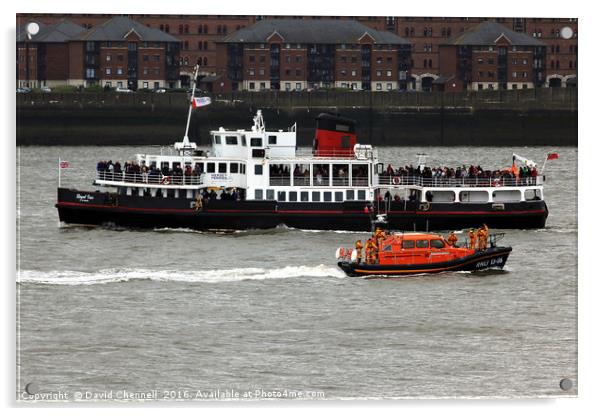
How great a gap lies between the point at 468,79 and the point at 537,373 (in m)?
61.5

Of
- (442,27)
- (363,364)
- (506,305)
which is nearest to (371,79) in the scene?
(442,27)

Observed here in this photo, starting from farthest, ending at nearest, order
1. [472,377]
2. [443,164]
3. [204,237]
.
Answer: [443,164]
[204,237]
[472,377]

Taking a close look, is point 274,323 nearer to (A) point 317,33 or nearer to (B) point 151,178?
(B) point 151,178

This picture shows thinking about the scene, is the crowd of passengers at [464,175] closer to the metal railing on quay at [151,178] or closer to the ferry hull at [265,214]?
the ferry hull at [265,214]

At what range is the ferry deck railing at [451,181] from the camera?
5241 cm

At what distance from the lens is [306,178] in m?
52.2

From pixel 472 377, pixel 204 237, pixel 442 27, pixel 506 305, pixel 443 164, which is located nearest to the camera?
pixel 472 377

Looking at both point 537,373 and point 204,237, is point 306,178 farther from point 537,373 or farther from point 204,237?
point 537,373

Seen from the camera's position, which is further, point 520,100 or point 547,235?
point 520,100

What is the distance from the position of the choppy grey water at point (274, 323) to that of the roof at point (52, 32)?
5322 mm

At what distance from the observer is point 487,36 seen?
247 feet

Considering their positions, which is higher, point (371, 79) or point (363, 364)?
point (371, 79)

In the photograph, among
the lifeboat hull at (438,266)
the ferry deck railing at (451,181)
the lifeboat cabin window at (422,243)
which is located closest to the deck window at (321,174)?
the ferry deck railing at (451,181)

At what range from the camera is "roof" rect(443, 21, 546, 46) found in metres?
70.9
